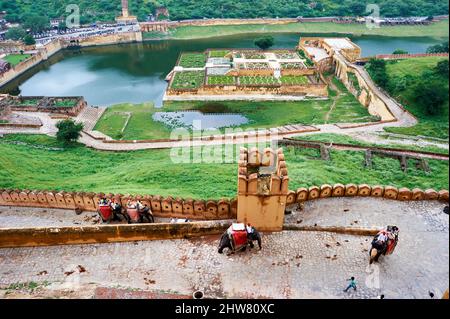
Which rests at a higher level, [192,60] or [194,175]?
[194,175]

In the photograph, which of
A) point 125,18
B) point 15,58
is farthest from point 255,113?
point 125,18

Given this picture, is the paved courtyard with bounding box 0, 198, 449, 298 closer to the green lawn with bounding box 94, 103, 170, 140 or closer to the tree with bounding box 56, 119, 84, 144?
the tree with bounding box 56, 119, 84, 144

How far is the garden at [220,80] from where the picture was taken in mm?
45094

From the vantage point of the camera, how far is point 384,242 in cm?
1058

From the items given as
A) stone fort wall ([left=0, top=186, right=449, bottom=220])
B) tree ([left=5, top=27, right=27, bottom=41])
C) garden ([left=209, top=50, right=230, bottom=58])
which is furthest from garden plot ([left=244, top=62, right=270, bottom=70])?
tree ([left=5, top=27, right=27, bottom=41])

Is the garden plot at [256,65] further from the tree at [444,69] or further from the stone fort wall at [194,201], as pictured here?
the stone fort wall at [194,201]

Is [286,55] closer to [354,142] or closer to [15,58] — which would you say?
[354,142]

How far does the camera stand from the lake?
48.0 meters

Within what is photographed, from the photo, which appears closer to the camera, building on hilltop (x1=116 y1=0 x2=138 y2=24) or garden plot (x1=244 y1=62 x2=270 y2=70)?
garden plot (x1=244 y1=62 x2=270 y2=70)

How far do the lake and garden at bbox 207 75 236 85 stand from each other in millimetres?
6780

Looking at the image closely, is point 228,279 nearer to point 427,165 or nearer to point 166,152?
point 427,165

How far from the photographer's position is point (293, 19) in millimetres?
82812

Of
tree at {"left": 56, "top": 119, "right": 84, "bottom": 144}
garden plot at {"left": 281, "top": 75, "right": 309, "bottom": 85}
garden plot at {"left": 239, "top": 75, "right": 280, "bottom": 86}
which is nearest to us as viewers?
tree at {"left": 56, "top": 119, "right": 84, "bottom": 144}

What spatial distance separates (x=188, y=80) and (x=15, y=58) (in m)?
33.1
